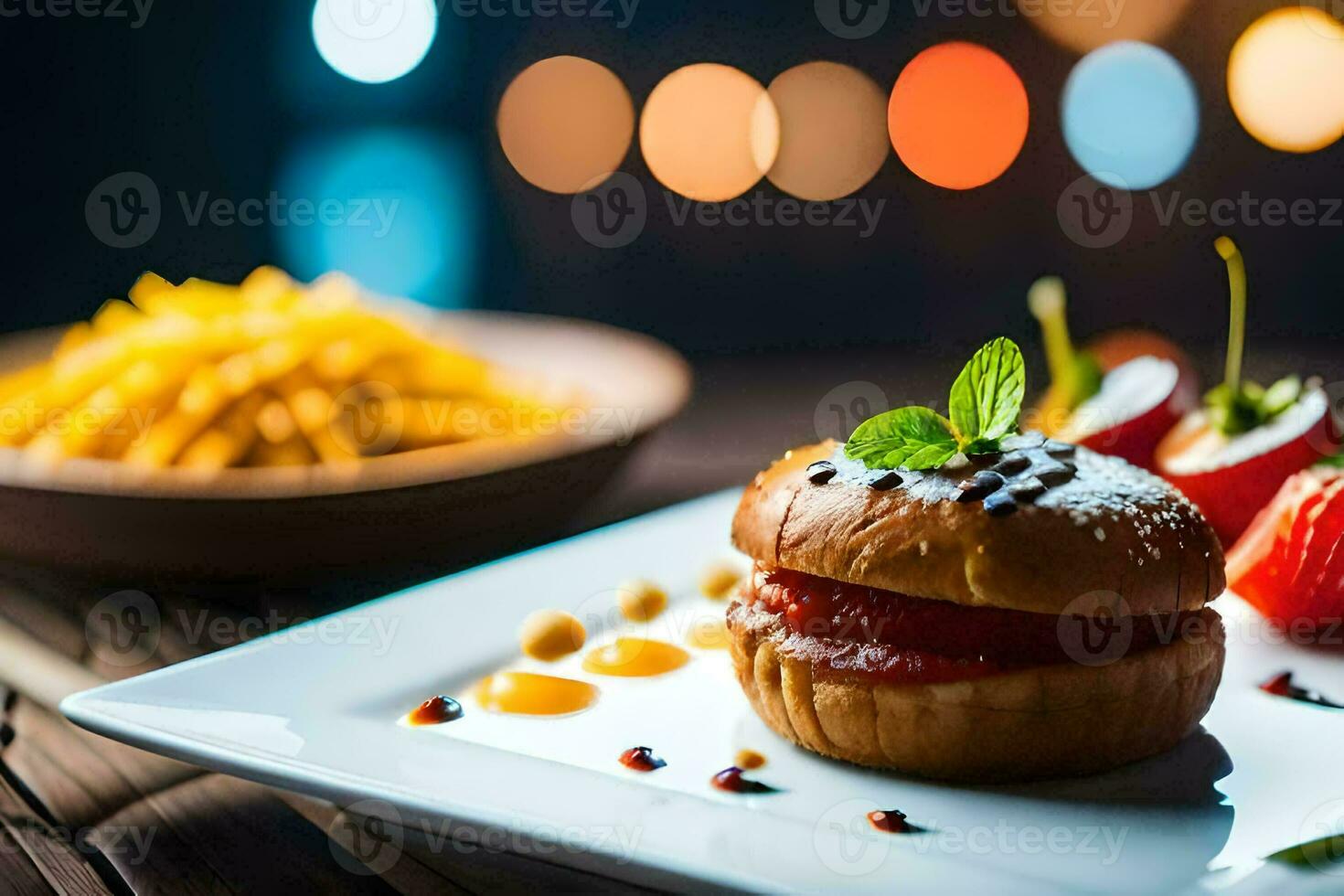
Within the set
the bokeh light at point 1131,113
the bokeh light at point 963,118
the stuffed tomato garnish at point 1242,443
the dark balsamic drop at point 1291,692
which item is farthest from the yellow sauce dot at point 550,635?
the bokeh light at point 1131,113

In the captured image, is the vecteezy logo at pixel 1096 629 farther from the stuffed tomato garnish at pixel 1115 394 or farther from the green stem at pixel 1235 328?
the stuffed tomato garnish at pixel 1115 394

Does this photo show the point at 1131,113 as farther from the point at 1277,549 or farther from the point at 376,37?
the point at 1277,549

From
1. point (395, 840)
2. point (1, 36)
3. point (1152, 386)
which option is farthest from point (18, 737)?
point (1, 36)

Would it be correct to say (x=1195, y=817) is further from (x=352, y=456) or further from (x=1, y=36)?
(x=1, y=36)

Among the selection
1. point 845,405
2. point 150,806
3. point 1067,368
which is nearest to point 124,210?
point 845,405

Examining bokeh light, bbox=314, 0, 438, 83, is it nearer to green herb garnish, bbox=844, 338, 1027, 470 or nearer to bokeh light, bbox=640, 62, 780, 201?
bokeh light, bbox=640, 62, 780, 201
